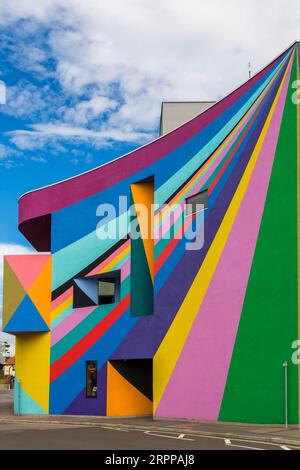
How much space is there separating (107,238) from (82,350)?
5300mm

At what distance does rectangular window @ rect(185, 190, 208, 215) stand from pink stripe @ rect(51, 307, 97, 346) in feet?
23.5

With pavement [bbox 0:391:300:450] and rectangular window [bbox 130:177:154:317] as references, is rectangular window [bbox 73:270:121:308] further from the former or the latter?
pavement [bbox 0:391:300:450]

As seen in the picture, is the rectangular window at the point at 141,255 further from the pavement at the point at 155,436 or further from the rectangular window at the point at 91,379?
the pavement at the point at 155,436

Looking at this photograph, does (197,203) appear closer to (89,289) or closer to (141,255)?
(141,255)

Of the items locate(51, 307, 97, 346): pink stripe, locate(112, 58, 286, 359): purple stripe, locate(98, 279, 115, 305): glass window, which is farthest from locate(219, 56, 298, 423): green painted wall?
locate(98, 279, 115, 305): glass window

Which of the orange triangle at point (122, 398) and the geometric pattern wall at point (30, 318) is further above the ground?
the geometric pattern wall at point (30, 318)

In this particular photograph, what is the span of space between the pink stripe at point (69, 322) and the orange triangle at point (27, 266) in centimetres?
259

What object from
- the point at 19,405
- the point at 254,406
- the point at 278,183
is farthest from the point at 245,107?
the point at 19,405

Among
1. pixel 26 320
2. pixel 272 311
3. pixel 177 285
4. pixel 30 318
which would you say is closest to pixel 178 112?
pixel 177 285

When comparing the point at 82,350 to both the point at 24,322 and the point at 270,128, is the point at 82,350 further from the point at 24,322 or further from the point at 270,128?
the point at 270,128

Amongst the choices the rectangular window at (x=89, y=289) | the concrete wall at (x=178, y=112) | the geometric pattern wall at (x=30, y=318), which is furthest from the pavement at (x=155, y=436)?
the concrete wall at (x=178, y=112)

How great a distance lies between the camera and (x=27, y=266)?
31.0 m

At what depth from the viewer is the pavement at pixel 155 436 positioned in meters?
15.6

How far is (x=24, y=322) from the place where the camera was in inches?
1193
